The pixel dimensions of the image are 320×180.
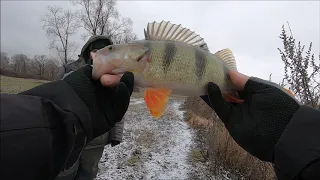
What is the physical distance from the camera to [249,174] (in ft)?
16.6

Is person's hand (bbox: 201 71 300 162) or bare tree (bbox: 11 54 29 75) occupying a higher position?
person's hand (bbox: 201 71 300 162)

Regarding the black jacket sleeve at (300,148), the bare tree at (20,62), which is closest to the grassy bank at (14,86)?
the black jacket sleeve at (300,148)

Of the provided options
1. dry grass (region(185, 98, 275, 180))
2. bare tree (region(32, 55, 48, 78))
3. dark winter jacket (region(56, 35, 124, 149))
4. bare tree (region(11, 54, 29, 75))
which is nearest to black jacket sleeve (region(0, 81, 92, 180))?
dark winter jacket (region(56, 35, 124, 149))

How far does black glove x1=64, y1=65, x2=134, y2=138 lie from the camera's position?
1.68 meters

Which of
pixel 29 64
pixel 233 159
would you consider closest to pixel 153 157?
pixel 233 159

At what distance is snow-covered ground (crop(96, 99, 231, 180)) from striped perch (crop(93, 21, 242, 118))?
386 centimetres

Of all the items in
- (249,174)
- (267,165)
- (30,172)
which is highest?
(30,172)

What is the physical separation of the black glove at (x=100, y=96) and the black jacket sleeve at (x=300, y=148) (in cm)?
102

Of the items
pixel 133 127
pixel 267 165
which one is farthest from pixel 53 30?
pixel 267 165

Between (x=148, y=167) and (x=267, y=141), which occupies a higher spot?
(x=267, y=141)

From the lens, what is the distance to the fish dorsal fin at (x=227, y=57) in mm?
2127

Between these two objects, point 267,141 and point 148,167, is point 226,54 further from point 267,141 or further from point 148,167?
point 148,167

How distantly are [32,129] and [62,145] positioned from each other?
7.4 inches

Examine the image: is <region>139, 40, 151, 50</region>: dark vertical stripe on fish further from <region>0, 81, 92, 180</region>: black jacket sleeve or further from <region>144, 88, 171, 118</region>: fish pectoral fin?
<region>0, 81, 92, 180</region>: black jacket sleeve
